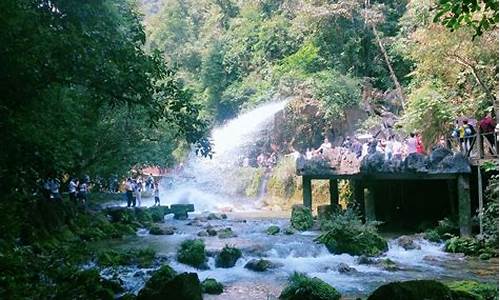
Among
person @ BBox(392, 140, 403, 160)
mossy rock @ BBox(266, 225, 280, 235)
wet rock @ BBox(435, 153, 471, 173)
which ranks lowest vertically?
mossy rock @ BBox(266, 225, 280, 235)

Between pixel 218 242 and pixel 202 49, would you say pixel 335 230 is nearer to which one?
A: pixel 218 242

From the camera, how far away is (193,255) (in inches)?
537

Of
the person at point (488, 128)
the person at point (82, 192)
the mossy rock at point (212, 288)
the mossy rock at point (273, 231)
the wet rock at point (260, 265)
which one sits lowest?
the mossy rock at point (212, 288)

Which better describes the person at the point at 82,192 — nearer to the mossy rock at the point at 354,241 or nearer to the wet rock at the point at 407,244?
the mossy rock at the point at 354,241

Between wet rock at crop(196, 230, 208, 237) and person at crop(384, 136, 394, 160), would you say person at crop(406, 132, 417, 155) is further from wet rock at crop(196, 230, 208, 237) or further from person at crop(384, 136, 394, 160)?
wet rock at crop(196, 230, 208, 237)

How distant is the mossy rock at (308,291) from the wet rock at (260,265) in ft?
8.85

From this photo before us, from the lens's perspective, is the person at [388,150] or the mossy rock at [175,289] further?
the person at [388,150]

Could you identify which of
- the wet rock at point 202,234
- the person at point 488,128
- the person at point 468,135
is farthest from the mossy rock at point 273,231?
the person at point 488,128

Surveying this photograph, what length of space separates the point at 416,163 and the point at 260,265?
6.30 metres

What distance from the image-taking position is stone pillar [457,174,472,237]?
1608cm

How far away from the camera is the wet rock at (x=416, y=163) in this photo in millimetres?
16609

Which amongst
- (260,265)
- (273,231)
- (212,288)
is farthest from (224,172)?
(212,288)

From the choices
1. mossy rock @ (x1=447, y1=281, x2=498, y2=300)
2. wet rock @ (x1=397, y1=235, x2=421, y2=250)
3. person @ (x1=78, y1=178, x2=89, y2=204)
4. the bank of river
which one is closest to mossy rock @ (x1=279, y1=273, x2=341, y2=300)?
the bank of river

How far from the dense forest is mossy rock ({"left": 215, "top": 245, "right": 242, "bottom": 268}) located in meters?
Result: 1.81
